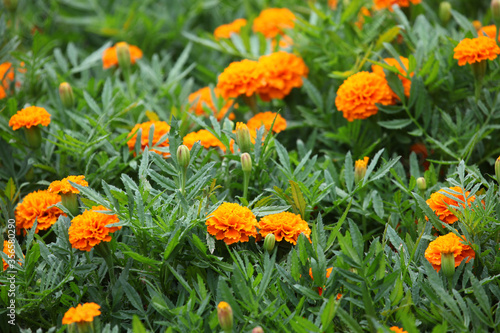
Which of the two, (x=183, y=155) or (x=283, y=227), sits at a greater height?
(x=183, y=155)

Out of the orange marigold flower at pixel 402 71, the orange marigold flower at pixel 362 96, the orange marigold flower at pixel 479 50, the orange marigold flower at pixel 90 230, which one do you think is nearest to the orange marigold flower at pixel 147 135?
the orange marigold flower at pixel 90 230

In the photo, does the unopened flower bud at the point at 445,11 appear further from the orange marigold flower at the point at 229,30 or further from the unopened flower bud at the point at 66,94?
the unopened flower bud at the point at 66,94

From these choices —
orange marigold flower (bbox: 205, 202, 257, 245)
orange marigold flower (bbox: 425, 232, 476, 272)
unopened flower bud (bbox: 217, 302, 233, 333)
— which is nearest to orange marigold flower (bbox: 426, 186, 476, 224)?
orange marigold flower (bbox: 425, 232, 476, 272)

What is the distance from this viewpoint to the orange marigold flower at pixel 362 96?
1.27 meters

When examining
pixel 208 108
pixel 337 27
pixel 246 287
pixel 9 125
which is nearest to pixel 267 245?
Result: pixel 246 287

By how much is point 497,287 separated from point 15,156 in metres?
1.13

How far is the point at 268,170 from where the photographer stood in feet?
4.06

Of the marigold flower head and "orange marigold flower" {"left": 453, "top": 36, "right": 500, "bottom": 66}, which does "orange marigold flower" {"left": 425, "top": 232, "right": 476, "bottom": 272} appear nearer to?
"orange marigold flower" {"left": 453, "top": 36, "right": 500, "bottom": 66}

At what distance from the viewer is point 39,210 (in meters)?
1.13

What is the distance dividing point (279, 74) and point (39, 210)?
2.36 ft

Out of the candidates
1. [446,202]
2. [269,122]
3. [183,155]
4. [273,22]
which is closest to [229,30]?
[273,22]

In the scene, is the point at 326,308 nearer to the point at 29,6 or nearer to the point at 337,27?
the point at 337,27

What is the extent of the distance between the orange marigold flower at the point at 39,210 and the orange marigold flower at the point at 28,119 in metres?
0.18

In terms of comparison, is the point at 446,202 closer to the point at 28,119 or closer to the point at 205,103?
the point at 205,103
